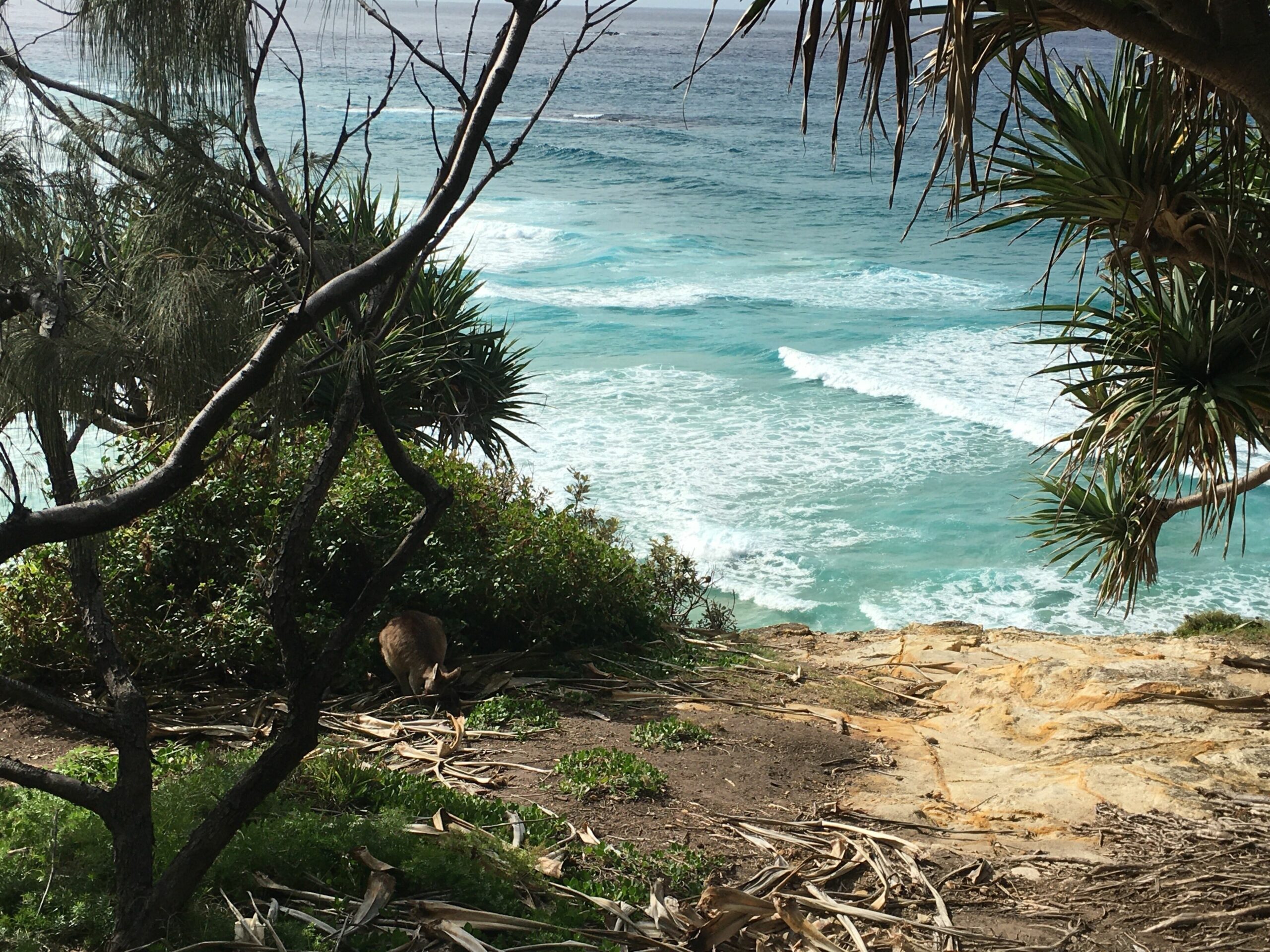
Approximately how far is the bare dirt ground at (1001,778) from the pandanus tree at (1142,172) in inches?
46.2

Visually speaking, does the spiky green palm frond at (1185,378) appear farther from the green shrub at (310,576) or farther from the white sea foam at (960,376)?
the white sea foam at (960,376)

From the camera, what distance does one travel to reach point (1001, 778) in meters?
5.21

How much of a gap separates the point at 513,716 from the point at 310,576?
5.21ft

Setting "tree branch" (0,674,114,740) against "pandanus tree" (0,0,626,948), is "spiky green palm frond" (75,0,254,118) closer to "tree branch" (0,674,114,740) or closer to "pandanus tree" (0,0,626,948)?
"pandanus tree" (0,0,626,948)

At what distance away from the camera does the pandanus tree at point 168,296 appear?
2803mm

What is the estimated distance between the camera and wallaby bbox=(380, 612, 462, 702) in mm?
5516

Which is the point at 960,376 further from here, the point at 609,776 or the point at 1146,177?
the point at 609,776

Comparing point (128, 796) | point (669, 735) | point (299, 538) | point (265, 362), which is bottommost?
point (669, 735)

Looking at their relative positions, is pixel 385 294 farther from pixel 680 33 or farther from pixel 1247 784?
pixel 680 33

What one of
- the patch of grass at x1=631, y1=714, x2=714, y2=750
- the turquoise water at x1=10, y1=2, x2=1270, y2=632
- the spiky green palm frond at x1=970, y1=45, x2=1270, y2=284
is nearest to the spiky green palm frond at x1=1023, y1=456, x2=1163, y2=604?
the spiky green palm frond at x1=970, y1=45, x2=1270, y2=284

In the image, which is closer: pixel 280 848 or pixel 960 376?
pixel 280 848

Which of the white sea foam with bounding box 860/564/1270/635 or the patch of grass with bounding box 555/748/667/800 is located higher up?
the patch of grass with bounding box 555/748/667/800

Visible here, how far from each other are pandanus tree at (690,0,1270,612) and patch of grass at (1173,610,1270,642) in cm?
273

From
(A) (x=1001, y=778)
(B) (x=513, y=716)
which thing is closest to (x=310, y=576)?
(B) (x=513, y=716)
